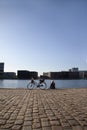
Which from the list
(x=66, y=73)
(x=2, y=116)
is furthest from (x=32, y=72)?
(x=2, y=116)

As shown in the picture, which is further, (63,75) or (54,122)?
(63,75)

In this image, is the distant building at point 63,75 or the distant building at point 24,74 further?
Result: the distant building at point 63,75

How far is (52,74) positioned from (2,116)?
16909 cm

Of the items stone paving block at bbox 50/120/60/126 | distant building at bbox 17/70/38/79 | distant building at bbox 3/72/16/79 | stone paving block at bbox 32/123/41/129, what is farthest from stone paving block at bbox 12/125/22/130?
distant building at bbox 3/72/16/79

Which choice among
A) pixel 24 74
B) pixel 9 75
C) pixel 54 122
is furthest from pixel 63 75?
pixel 54 122

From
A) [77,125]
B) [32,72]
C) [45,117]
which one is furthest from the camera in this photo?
[32,72]

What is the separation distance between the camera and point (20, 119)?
6418mm

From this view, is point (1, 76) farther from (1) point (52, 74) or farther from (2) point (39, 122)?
(2) point (39, 122)

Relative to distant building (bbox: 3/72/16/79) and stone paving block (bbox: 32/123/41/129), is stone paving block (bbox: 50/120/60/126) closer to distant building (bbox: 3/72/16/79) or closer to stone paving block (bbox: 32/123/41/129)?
stone paving block (bbox: 32/123/41/129)

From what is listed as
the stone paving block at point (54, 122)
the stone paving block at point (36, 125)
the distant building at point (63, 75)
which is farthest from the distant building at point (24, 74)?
the stone paving block at point (36, 125)

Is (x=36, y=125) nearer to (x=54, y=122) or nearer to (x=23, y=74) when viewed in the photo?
(x=54, y=122)

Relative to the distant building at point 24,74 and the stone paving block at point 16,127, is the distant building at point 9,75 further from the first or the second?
the stone paving block at point 16,127

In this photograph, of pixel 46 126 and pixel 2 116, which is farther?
pixel 2 116

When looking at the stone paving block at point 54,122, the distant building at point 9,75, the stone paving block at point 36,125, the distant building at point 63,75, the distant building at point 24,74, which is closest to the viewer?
the stone paving block at point 36,125
